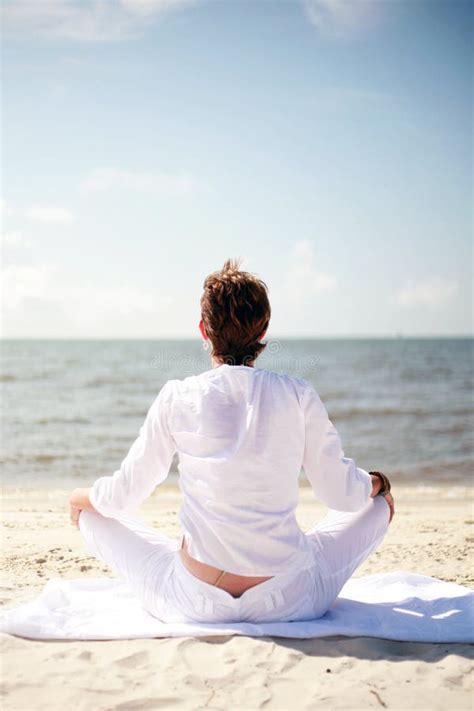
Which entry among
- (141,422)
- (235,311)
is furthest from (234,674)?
(141,422)

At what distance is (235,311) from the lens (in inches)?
117

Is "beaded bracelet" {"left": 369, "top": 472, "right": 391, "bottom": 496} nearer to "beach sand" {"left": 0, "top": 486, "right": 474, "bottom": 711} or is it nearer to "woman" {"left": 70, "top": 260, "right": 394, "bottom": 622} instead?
"woman" {"left": 70, "top": 260, "right": 394, "bottom": 622}

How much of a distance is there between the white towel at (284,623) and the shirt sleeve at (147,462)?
2.46ft

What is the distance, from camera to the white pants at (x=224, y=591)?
127 inches

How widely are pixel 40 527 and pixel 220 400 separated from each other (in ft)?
13.8

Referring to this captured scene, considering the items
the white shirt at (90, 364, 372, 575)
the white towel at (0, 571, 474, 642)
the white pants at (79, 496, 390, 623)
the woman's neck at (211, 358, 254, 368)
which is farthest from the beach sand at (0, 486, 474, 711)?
the woman's neck at (211, 358, 254, 368)

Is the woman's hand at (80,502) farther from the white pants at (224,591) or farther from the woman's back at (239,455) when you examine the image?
the woman's back at (239,455)

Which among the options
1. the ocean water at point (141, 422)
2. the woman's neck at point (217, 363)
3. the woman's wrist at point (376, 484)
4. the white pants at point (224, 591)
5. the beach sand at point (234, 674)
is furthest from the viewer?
the ocean water at point (141, 422)

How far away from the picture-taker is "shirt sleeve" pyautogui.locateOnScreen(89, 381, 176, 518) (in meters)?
3.02

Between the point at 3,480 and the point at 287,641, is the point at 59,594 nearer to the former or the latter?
the point at 287,641

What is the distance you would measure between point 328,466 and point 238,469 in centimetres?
44

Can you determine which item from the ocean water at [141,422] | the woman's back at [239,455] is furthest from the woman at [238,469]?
the ocean water at [141,422]

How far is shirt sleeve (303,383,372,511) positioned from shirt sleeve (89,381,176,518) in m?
0.63

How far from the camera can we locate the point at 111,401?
21891mm
